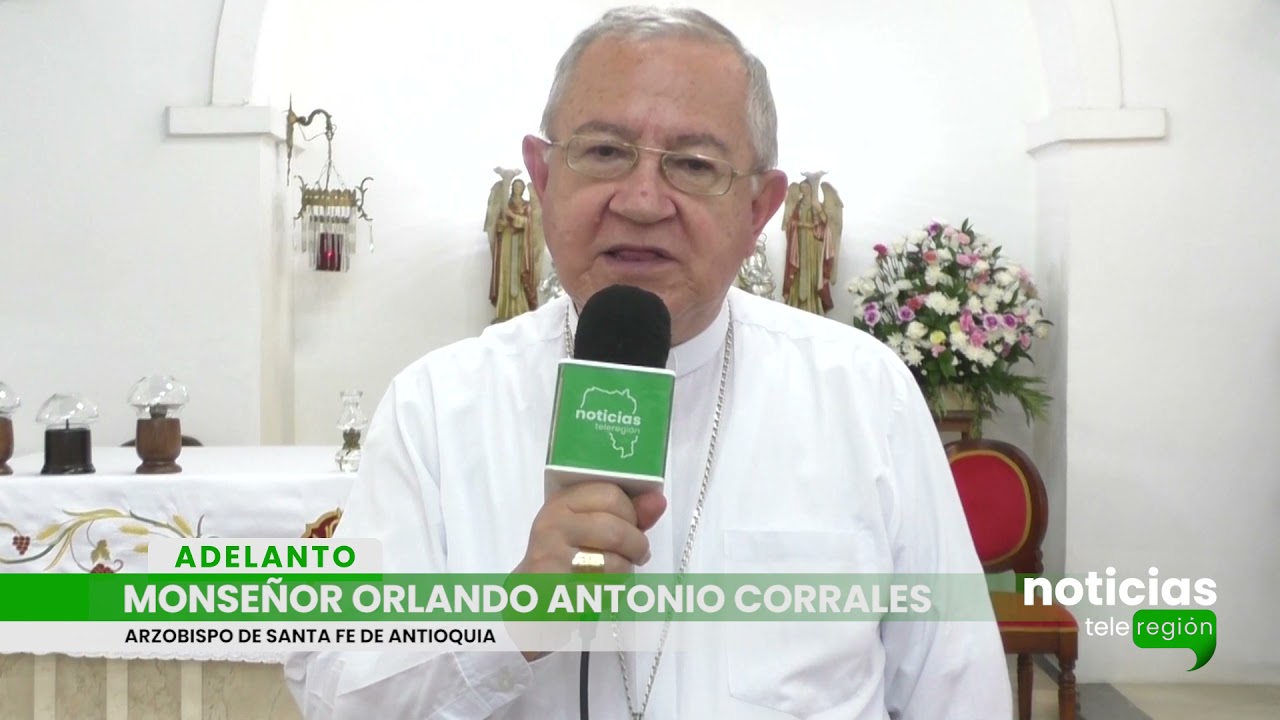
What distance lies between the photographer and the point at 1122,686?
608cm

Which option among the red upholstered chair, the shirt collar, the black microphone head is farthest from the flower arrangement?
the black microphone head

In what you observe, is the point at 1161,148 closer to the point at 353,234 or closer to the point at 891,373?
the point at 353,234

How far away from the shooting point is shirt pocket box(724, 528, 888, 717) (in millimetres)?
1681

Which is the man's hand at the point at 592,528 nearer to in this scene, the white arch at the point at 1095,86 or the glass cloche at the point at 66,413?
the glass cloche at the point at 66,413

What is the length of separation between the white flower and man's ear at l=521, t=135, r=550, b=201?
4.27 m

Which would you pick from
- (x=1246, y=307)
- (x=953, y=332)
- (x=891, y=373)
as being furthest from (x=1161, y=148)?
(x=891, y=373)

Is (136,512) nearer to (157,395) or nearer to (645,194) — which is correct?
(157,395)

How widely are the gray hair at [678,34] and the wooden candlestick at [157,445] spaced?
8.47 feet

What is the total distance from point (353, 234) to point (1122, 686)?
4260 mm

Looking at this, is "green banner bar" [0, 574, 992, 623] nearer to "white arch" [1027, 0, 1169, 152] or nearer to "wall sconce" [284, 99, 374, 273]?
"wall sconce" [284, 99, 374, 273]

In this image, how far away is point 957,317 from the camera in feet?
19.4

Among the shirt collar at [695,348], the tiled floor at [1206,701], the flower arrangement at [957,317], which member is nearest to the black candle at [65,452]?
the shirt collar at [695,348]

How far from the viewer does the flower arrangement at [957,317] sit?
5.86 metres

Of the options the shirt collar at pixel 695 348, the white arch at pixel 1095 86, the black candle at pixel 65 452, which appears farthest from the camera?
the white arch at pixel 1095 86
